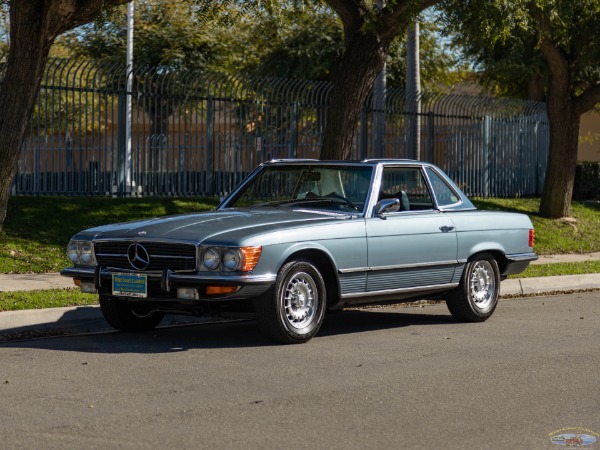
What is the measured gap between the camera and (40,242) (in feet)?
53.6

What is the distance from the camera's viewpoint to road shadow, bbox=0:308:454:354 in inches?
371

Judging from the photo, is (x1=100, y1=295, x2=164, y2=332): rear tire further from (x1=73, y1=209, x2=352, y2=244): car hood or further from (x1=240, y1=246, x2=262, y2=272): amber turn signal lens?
(x1=240, y1=246, x2=262, y2=272): amber turn signal lens

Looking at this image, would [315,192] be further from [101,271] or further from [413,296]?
[101,271]

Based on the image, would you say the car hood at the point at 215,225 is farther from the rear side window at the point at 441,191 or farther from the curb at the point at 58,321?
the rear side window at the point at 441,191

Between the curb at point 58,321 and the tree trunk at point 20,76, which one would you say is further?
the tree trunk at point 20,76

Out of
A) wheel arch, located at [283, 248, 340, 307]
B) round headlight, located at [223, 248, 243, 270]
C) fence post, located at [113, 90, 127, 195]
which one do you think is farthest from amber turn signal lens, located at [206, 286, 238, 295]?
fence post, located at [113, 90, 127, 195]

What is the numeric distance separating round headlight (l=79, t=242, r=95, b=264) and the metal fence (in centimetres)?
892

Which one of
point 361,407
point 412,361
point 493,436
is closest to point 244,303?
point 412,361

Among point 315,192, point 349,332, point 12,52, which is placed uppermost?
point 12,52

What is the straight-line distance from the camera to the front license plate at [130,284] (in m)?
9.26

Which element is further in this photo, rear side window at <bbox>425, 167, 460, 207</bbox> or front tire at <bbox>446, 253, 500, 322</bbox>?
rear side window at <bbox>425, 167, 460, 207</bbox>

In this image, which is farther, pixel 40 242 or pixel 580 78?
pixel 580 78

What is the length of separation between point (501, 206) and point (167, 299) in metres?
17.1

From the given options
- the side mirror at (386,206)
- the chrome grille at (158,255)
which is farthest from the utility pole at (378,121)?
the chrome grille at (158,255)
